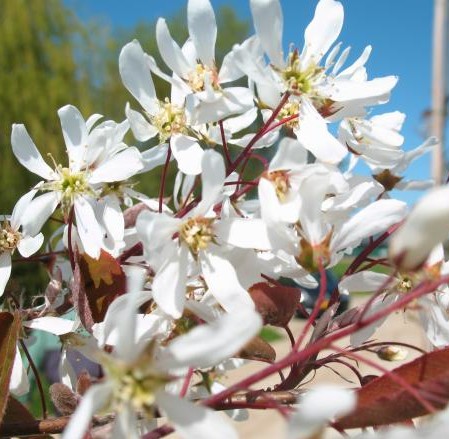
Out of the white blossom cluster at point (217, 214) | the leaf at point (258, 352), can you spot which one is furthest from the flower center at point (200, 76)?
the leaf at point (258, 352)

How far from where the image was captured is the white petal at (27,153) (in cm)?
57

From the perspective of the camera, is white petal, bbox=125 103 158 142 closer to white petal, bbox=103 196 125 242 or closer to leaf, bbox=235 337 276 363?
white petal, bbox=103 196 125 242

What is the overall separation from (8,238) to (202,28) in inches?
10.2

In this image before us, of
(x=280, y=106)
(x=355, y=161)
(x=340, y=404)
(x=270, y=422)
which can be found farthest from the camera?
(x=270, y=422)

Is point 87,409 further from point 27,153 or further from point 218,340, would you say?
point 27,153

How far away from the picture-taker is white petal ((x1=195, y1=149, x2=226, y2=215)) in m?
0.36

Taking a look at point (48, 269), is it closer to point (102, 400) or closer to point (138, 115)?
point (138, 115)

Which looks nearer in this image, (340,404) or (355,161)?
(340,404)

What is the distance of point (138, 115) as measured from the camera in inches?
20.9

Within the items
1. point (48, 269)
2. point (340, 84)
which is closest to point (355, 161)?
point (340, 84)

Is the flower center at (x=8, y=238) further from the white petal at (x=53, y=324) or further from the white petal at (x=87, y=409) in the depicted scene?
the white petal at (x=87, y=409)

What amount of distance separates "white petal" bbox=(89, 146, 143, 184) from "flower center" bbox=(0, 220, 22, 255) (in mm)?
102

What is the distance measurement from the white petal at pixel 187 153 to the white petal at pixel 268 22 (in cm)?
9

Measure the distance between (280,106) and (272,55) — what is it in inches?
2.3
